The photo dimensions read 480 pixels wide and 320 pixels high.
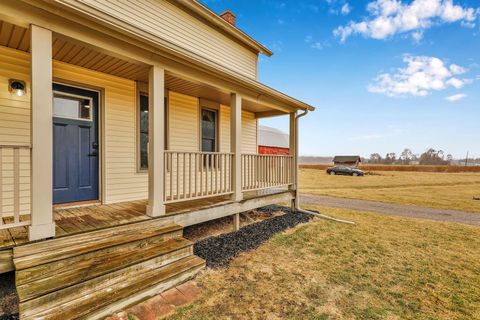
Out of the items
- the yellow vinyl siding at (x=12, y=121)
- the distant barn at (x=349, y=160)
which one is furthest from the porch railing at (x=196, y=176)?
the distant barn at (x=349, y=160)

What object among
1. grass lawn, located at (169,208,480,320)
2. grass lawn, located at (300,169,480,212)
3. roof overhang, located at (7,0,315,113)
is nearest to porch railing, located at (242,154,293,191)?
grass lawn, located at (169,208,480,320)

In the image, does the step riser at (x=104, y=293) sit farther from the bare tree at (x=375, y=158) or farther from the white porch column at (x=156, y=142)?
the bare tree at (x=375, y=158)

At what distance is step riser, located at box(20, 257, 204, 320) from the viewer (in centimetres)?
184

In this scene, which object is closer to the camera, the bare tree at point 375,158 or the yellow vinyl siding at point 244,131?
the yellow vinyl siding at point 244,131

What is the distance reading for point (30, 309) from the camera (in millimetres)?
1770

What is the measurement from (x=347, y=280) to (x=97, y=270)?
10.1ft

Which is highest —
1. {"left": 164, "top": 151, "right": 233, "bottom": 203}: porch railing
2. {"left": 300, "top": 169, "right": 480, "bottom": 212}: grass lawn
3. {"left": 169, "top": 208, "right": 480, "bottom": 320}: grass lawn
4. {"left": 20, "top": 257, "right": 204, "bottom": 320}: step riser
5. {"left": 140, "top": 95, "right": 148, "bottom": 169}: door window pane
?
{"left": 140, "top": 95, "right": 148, "bottom": 169}: door window pane

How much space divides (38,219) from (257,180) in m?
4.00

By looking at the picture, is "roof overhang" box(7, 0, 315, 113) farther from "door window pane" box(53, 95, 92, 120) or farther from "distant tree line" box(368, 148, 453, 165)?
"distant tree line" box(368, 148, 453, 165)

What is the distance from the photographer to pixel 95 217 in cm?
322

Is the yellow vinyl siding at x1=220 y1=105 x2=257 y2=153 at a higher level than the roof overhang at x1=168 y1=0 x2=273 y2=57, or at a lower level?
lower

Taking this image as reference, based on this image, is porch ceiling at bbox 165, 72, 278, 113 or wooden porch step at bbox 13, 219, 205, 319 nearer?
wooden porch step at bbox 13, 219, 205, 319

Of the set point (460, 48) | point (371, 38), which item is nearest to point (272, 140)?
point (371, 38)

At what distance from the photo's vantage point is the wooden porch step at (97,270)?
1905mm
